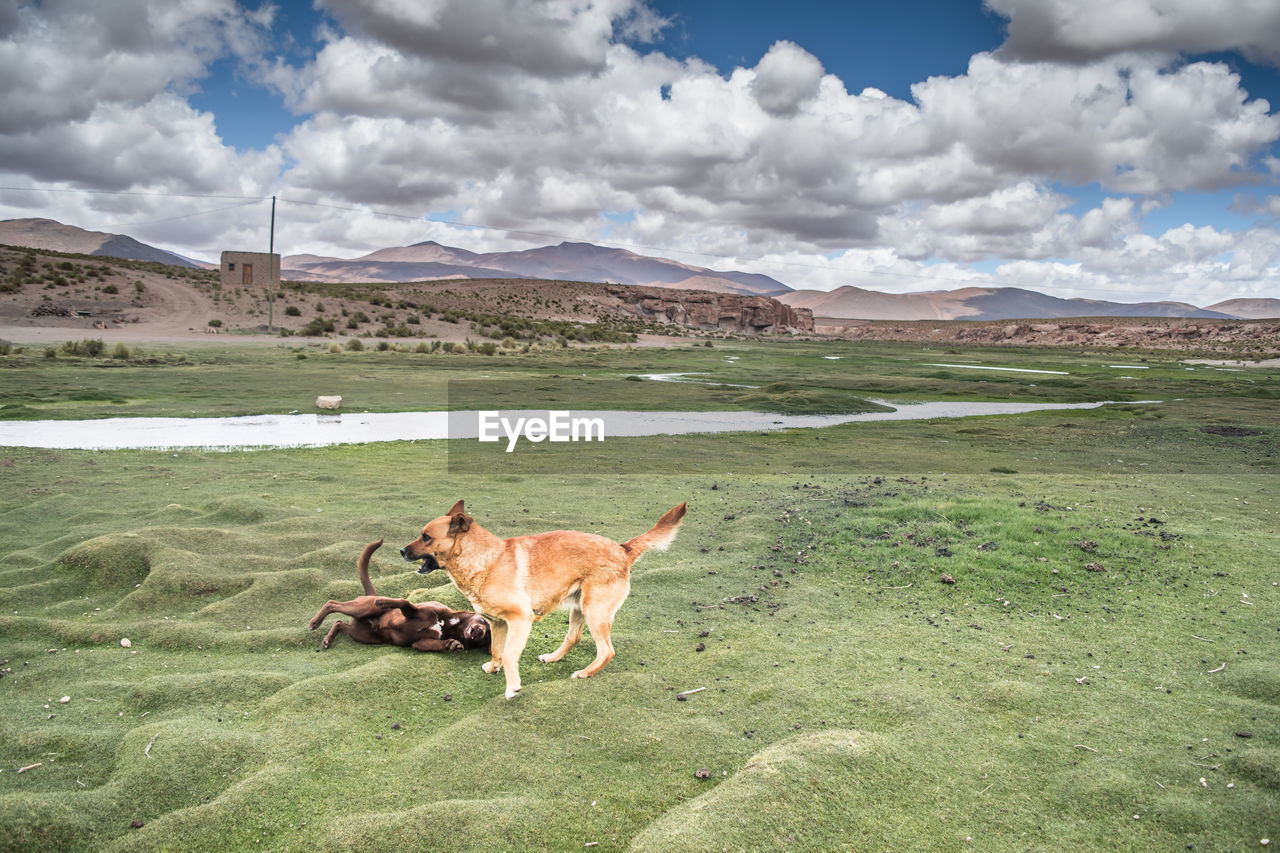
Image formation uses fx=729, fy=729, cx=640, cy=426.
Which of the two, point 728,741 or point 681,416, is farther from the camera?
point 681,416

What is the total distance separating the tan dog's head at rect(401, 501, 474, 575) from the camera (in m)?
5.36

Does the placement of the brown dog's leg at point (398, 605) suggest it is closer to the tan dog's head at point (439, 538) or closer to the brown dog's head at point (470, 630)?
the brown dog's head at point (470, 630)

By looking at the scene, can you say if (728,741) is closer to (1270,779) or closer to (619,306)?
(1270,779)

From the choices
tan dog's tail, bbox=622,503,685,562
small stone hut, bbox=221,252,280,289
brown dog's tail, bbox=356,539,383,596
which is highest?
small stone hut, bbox=221,252,280,289

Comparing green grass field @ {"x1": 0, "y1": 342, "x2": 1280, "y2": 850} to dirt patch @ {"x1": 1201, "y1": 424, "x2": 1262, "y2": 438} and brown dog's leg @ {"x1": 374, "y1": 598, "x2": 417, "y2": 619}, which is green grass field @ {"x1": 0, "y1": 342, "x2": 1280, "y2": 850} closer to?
brown dog's leg @ {"x1": 374, "y1": 598, "x2": 417, "y2": 619}

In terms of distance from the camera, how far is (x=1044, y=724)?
5.64 m

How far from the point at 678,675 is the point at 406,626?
8.43 ft

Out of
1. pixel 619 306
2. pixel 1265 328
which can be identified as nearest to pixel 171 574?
pixel 619 306

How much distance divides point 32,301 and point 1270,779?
2777 inches

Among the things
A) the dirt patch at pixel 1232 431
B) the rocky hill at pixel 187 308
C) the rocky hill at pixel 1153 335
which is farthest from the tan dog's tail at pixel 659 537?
the rocky hill at pixel 1153 335

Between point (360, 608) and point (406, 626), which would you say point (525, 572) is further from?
point (360, 608)

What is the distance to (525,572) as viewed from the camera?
5746mm

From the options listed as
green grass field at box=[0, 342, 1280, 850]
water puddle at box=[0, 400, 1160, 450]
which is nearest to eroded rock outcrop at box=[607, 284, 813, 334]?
water puddle at box=[0, 400, 1160, 450]

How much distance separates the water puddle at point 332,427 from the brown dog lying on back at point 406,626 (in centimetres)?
1293
